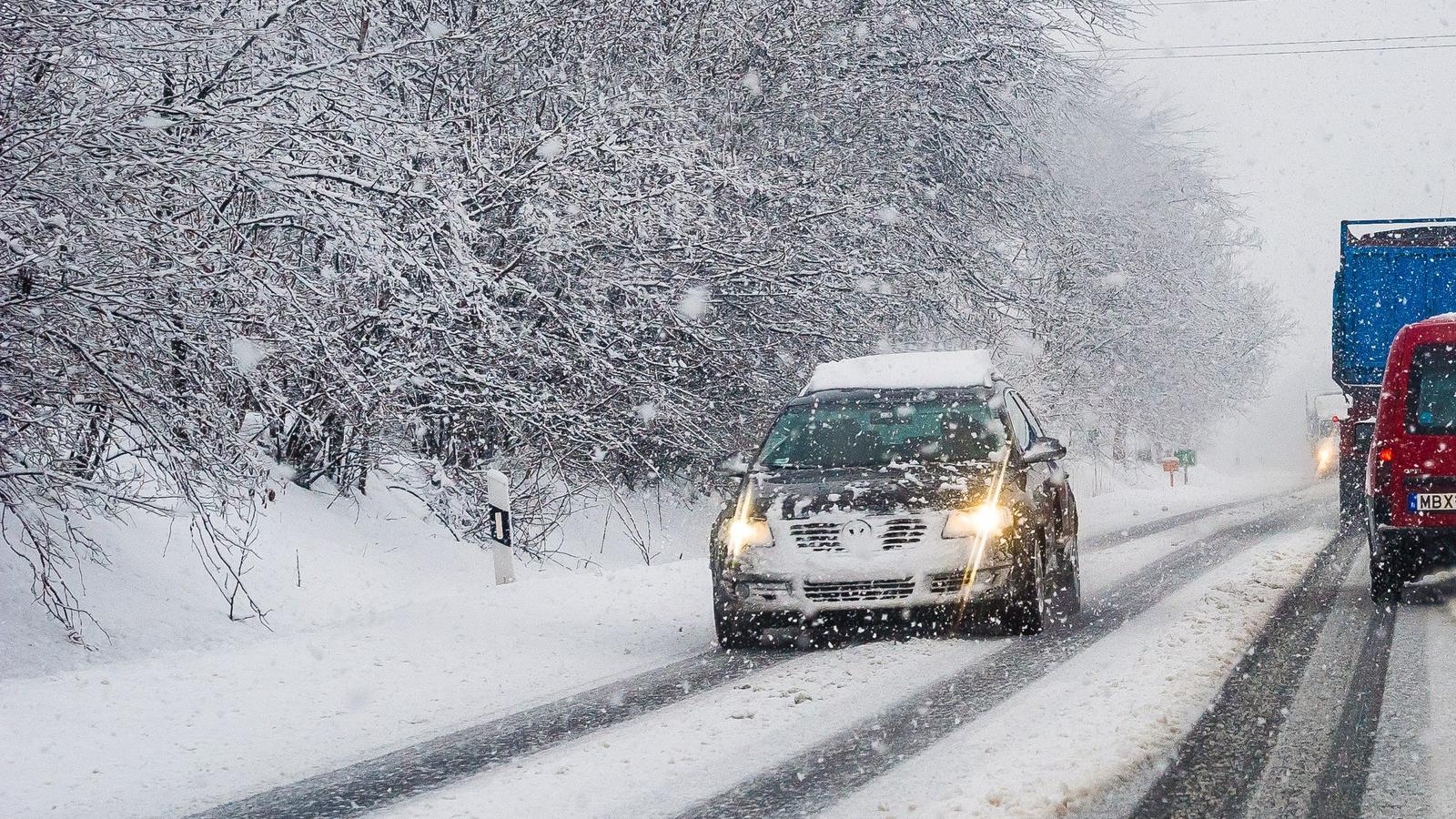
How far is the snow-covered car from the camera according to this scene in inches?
353

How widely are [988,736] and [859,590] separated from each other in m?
2.89

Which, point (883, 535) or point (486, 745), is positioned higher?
point (883, 535)

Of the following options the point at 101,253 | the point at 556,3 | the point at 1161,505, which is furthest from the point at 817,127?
the point at 1161,505

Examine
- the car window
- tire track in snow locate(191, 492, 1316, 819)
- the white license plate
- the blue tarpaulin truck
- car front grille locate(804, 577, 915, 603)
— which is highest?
the blue tarpaulin truck

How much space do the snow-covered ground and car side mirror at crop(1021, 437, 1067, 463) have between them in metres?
1.52

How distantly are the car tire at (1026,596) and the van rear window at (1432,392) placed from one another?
313 cm

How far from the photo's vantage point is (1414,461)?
10.4 metres

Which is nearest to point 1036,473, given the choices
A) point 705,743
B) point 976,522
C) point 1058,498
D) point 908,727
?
point 1058,498

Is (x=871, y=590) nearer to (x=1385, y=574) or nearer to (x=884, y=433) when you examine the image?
(x=884, y=433)

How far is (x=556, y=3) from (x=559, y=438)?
4152 mm

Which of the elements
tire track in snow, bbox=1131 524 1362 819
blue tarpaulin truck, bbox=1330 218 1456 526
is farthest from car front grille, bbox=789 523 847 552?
blue tarpaulin truck, bbox=1330 218 1456 526

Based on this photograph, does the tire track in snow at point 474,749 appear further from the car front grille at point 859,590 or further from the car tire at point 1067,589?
the car tire at point 1067,589

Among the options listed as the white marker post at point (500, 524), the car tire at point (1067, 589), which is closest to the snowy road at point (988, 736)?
the car tire at point (1067, 589)

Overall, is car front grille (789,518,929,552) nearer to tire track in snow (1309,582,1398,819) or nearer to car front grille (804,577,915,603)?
car front grille (804,577,915,603)
